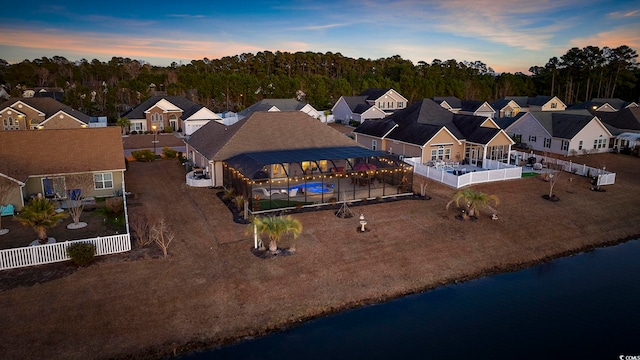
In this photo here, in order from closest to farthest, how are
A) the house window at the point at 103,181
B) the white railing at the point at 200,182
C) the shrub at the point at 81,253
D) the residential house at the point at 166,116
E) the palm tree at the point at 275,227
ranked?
the shrub at the point at 81,253 < the palm tree at the point at 275,227 < the house window at the point at 103,181 < the white railing at the point at 200,182 < the residential house at the point at 166,116

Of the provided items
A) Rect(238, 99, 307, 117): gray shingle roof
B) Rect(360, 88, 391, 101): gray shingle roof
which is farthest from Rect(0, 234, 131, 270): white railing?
Rect(360, 88, 391, 101): gray shingle roof

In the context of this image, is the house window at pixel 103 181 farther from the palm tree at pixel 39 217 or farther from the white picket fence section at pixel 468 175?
the white picket fence section at pixel 468 175

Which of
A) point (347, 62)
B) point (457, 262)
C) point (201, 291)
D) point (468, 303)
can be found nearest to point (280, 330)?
point (201, 291)

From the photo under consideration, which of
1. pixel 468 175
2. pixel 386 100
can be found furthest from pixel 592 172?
pixel 386 100

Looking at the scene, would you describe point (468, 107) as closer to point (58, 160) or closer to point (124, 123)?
point (124, 123)

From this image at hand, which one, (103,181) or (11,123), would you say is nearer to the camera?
(103,181)

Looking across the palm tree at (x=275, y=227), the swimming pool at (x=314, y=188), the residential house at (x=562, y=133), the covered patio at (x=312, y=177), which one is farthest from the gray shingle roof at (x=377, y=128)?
the palm tree at (x=275, y=227)
